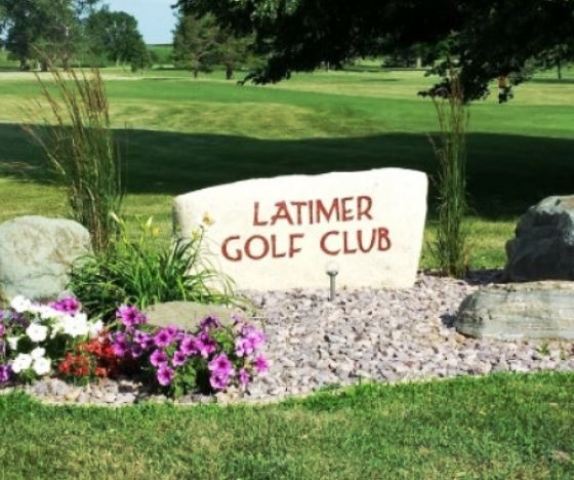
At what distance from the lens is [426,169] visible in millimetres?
21250

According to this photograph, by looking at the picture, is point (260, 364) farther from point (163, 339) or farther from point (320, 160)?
point (320, 160)

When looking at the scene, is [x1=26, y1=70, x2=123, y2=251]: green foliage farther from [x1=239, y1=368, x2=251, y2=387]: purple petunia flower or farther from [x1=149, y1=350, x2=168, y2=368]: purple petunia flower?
[x1=239, y1=368, x2=251, y2=387]: purple petunia flower

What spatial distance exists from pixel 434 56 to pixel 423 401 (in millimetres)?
13875

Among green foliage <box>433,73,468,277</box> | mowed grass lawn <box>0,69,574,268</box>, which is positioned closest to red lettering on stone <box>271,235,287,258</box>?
green foliage <box>433,73,468,277</box>

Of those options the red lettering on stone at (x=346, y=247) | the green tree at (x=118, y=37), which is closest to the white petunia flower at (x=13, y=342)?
the red lettering on stone at (x=346, y=247)

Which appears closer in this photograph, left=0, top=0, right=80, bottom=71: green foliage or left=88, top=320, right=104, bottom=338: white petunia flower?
left=88, top=320, right=104, bottom=338: white petunia flower

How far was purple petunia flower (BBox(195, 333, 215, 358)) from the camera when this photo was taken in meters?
6.16

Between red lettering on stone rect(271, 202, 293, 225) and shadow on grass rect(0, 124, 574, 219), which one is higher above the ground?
red lettering on stone rect(271, 202, 293, 225)

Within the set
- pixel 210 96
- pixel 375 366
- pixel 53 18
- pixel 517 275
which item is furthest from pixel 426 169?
pixel 53 18

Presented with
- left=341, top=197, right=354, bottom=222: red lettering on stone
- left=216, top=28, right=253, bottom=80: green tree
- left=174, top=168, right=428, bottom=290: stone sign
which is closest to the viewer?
left=174, top=168, right=428, bottom=290: stone sign

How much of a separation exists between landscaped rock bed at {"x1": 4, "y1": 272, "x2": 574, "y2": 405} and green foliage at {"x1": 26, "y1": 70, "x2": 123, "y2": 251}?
1.26 metres

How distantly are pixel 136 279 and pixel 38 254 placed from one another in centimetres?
87

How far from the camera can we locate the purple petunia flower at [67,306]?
6.81 m

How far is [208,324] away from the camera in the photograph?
6.33 meters
